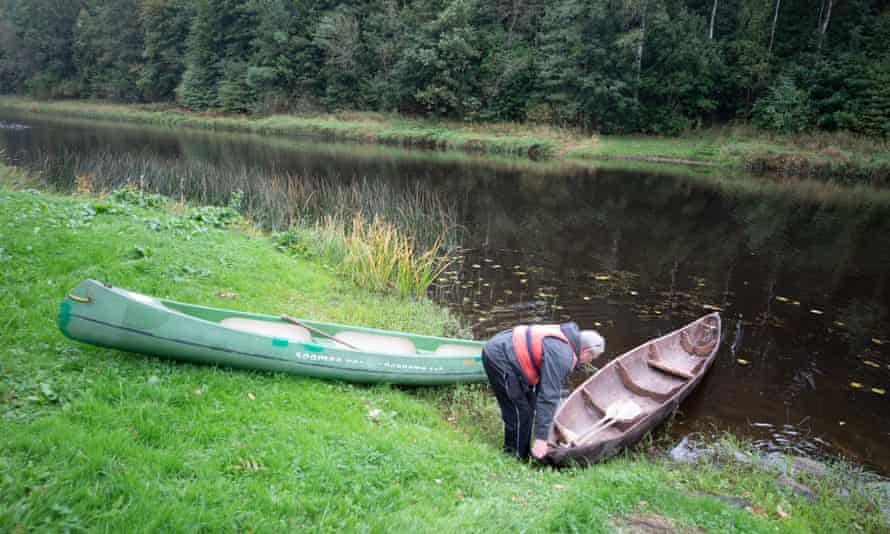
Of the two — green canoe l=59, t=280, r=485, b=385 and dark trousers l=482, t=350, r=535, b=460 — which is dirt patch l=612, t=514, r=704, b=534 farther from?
green canoe l=59, t=280, r=485, b=385

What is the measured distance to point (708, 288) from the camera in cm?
1166

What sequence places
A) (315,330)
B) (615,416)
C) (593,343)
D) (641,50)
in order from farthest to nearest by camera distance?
(641,50), (315,330), (615,416), (593,343)

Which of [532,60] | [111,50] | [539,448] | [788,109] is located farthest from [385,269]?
[111,50]

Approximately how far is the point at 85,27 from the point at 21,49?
29.6 ft

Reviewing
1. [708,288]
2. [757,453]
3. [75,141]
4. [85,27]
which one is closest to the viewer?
[757,453]

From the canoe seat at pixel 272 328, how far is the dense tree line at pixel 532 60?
103 ft

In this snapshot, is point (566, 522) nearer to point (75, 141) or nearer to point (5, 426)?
point (5, 426)

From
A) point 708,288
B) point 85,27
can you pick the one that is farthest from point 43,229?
point 85,27

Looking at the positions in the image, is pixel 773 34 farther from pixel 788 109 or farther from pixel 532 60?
pixel 532 60

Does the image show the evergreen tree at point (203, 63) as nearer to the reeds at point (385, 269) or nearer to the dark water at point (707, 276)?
the dark water at point (707, 276)

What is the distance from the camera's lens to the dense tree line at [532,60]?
30.7m

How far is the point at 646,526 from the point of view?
3.93 metres

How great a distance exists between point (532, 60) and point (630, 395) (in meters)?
36.0

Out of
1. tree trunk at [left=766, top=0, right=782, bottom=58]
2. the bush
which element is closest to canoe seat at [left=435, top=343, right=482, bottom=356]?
the bush
